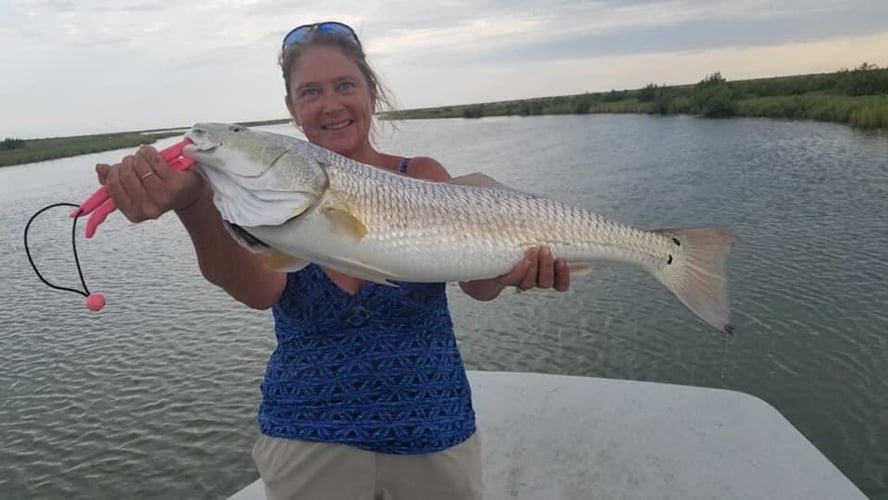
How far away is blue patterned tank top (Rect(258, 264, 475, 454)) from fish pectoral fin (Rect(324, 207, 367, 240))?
24 centimetres

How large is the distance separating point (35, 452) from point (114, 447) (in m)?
1.02

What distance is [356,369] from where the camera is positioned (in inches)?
91.7

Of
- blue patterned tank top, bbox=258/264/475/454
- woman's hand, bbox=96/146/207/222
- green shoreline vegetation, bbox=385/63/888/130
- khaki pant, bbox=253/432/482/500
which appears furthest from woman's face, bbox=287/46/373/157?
green shoreline vegetation, bbox=385/63/888/130

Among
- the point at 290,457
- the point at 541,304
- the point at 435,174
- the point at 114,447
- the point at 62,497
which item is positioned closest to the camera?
the point at 290,457

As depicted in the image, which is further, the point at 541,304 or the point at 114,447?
the point at 541,304

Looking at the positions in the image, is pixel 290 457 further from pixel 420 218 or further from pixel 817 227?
pixel 817 227

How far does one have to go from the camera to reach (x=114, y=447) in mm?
7965

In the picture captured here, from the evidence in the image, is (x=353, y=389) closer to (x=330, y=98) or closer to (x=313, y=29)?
(x=330, y=98)

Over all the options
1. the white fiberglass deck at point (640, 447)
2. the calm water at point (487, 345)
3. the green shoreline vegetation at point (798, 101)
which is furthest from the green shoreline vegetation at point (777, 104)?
the white fiberglass deck at point (640, 447)

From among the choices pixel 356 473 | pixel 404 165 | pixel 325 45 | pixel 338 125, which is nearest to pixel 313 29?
pixel 325 45

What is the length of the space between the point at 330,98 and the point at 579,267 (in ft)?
3.93

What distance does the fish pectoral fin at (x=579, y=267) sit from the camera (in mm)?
2674

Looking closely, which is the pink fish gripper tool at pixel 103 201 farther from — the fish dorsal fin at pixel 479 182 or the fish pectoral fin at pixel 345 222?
the fish dorsal fin at pixel 479 182

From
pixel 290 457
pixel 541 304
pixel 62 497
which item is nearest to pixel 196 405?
pixel 62 497
